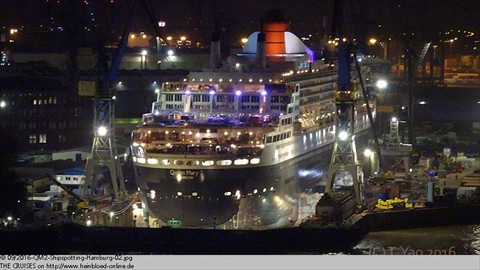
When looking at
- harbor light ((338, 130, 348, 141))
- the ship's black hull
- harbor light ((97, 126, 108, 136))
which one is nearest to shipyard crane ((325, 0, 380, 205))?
harbor light ((338, 130, 348, 141))

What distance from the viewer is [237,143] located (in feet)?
45.1

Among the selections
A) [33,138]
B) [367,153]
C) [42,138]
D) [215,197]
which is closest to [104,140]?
[215,197]

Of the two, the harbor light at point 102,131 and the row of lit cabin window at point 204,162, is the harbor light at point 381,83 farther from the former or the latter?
the row of lit cabin window at point 204,162

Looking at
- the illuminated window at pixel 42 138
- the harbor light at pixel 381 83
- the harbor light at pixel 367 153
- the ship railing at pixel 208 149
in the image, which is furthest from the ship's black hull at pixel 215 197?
the illuminated window at pixel 42 138

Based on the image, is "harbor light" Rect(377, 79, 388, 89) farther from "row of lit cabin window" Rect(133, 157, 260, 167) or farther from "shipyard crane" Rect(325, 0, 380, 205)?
"row of lit cabin window" Rect(133, 157, 260, 167)

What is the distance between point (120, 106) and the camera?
23.3 m

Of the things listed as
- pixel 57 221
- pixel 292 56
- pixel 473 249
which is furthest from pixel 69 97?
pixel 473 249

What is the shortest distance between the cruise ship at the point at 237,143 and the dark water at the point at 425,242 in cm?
107

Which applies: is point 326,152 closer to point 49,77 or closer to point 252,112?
point 252,112

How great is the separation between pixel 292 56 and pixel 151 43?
40.6 feet

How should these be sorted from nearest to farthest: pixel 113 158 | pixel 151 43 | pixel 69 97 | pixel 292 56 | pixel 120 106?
1. pixel 113 158
2. pixel 292 56
3. pixel 69 97
4. pixel 120 106
5. pixel 151 43

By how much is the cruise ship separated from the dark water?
1.07 m

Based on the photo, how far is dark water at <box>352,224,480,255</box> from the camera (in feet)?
41.1

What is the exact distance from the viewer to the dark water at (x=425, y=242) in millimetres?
12523
